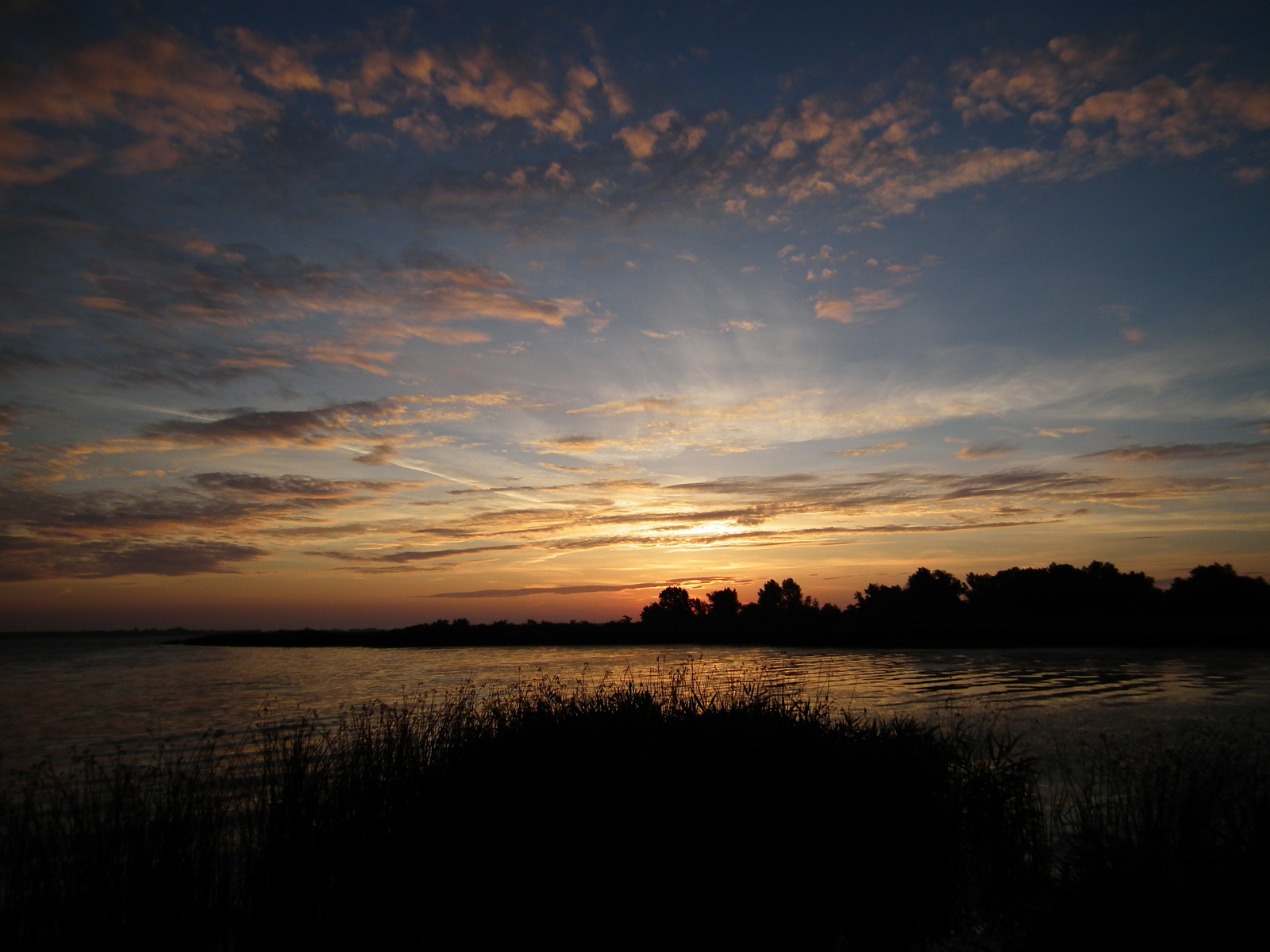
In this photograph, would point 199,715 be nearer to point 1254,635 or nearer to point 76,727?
point 76,727

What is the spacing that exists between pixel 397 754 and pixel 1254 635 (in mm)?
82039

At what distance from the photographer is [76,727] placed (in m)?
24.4

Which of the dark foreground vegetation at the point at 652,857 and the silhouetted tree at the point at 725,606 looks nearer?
the dark foreground vegetation at the point at 652,857

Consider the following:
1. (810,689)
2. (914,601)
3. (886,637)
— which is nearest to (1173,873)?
(810,689)

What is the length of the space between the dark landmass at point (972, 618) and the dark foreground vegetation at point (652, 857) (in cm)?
7190

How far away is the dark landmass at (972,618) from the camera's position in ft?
253

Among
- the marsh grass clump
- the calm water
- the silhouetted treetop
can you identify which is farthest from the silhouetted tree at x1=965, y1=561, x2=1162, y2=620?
the marsh grass clump

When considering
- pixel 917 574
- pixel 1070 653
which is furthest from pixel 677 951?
pixel 917 574

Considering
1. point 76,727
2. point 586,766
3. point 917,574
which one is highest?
point 917,574

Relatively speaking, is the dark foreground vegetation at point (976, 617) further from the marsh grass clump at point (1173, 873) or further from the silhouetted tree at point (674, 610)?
the marsh grass clump at point (1173, 873)

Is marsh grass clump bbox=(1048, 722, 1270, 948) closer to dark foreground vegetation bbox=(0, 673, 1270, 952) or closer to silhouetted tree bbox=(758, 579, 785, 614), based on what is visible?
dark foreground vegetation bbox=(0, 673, 1270, 952)

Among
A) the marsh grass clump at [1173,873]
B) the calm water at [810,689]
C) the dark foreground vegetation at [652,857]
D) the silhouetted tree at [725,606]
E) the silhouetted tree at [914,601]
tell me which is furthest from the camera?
the silhouetted tree at [725,606]

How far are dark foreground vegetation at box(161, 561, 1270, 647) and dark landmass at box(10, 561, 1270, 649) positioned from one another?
178 millimetres

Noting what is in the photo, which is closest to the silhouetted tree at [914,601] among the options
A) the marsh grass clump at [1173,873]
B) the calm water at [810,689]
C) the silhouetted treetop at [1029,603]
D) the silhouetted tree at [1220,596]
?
the silhouetted treetop at [1029,603]
